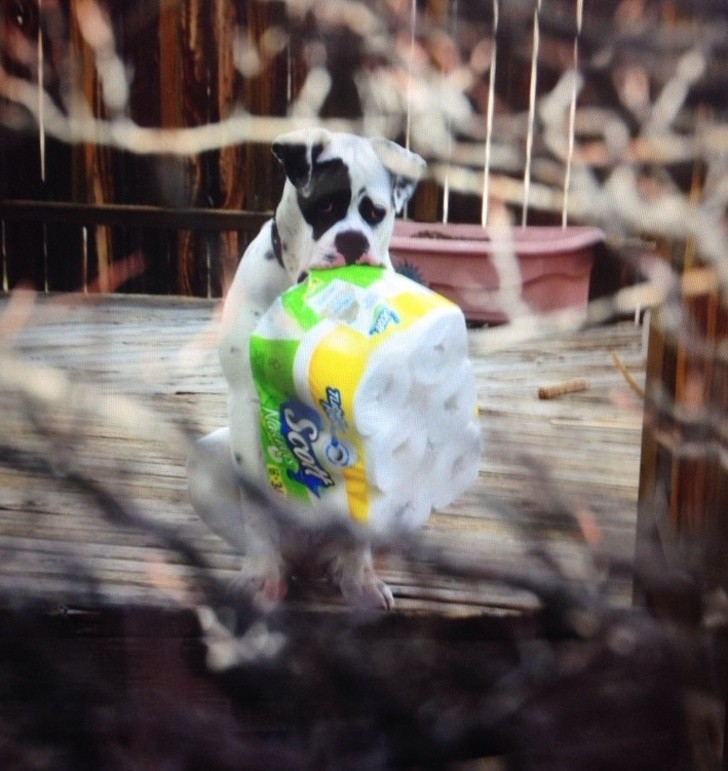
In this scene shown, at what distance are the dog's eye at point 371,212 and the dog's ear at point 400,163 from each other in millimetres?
26

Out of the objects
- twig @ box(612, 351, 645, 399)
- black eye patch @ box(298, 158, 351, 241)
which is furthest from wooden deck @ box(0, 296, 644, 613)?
black eye patch @ box(298, 158, 351, 241)

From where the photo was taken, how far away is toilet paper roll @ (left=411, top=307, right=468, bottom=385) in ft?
2.95

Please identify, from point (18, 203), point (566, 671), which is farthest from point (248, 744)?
point (18, 203)

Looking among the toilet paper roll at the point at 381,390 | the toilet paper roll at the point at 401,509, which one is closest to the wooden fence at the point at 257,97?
the toilet paper roll at the point at 381,390

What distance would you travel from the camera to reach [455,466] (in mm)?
946

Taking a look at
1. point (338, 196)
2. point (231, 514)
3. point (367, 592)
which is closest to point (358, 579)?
point (367, 592)

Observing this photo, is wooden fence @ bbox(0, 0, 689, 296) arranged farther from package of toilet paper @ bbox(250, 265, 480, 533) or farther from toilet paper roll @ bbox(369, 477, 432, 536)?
toilet paper roll @ bbox(369, 477, 432, 536)

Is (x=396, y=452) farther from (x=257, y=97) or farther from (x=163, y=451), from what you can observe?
(x=257, y=97)

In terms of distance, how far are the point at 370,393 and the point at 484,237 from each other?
170 mm

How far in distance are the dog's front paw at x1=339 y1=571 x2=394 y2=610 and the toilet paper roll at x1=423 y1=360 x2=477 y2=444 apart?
16cm

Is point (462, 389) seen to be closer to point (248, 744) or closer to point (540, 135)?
point (540, 135)

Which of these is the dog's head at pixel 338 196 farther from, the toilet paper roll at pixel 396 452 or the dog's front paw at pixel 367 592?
Result: the dog's front paw at pixel 367 592

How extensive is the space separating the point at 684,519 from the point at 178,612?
1.61ft

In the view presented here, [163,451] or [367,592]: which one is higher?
[163,451]
